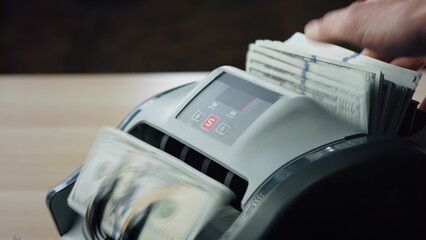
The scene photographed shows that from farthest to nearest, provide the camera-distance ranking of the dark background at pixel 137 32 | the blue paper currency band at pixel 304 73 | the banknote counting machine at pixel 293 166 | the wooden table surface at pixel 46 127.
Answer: the dark background at pixel 137 32 → the wooden table surface at pixel 46 127 → the blue paper currency band at pixel 304 73 → the banknote counting machine at pixel 293 166

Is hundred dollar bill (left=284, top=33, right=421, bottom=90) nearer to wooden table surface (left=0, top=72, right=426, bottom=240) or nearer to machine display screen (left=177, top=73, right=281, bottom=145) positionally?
machine display screen (left=177, top=73, right=281, bottom=145)

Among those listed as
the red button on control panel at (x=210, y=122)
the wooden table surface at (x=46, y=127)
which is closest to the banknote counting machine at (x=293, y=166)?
the red button on control panel at (x=210, y=122)

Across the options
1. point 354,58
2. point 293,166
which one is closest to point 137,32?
point 354,58

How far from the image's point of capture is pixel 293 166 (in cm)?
50

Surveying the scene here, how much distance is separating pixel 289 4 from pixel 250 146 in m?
2.26

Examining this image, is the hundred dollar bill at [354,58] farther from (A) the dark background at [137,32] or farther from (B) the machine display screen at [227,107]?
(A) the dark background at [137,32]

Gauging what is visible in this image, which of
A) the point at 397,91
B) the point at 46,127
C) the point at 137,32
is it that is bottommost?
the point at 137,32

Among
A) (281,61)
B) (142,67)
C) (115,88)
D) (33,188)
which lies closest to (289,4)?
(142,67)

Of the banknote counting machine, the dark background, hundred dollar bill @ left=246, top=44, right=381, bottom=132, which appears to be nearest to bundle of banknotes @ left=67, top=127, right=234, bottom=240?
the banknote counting machine

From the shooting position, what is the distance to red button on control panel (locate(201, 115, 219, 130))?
1.85ft

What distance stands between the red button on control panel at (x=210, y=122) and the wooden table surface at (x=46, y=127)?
11.4 inches

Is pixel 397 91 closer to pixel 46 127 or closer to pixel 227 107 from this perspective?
pixel 227 107

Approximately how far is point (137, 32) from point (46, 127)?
162 centimetres

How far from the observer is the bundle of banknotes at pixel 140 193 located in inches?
20.0
